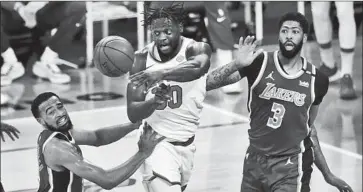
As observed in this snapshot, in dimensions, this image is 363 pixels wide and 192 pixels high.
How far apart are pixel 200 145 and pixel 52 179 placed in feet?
9.20

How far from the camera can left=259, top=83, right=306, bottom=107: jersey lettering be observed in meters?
4.99

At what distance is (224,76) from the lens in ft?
16.6

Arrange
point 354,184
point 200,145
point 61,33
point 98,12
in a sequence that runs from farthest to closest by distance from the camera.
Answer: point 98,12 < point 61,33 < point 200,145 < point 354,184

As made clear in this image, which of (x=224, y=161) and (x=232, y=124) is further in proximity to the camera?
(x=232, y=124)

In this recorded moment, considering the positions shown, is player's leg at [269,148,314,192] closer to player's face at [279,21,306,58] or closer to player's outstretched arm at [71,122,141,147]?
player's face at [279,21,306,58]

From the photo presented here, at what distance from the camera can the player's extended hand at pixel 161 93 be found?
4.82 m

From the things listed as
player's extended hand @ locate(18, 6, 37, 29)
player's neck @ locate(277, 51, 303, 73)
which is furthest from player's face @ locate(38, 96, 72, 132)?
player's extended hand @ locate(18, 6, 37, 29)

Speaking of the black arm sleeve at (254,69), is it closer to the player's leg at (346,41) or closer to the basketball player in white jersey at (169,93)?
the basketball player in white jersey at (169,93)

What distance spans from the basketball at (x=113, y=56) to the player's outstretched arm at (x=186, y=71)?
0.26m

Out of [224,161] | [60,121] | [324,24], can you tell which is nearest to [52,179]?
[60,121]

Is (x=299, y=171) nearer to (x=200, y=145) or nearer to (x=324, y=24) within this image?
(x=200, y=145)

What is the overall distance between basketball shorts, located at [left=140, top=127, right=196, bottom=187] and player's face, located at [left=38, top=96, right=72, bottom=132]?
565 millimetres

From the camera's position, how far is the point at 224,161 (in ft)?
23.6

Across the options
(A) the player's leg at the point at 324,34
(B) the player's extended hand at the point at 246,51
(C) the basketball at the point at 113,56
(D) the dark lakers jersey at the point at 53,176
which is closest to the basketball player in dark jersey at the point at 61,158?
(D) the dark lakers jersey at the point at 53,176
